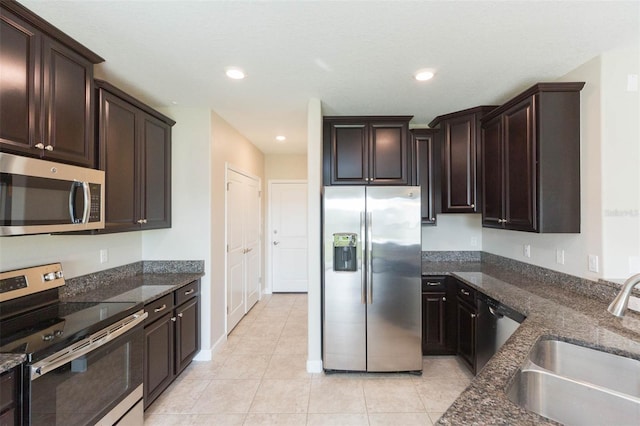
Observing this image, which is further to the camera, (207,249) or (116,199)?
(207,249)

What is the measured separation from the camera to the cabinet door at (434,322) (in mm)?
Result: 2967

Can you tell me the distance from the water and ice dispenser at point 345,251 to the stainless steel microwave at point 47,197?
1.80 meters

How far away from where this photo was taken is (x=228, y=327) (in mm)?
3572

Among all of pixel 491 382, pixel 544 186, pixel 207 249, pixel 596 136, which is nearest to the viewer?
pixel 491 382

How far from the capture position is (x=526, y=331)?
4.75ft

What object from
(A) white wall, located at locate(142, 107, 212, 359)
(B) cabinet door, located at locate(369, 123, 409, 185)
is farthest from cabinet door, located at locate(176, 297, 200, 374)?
(B) cabinet door, located at locate(369, 123, 409, 185)

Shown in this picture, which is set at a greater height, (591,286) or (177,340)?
(591,286)

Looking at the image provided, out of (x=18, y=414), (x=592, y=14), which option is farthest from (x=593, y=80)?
(x=18, y=414)

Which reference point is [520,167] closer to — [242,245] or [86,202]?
[86,202]

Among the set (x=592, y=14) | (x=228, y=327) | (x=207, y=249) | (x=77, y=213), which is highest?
(x=592, y=14)

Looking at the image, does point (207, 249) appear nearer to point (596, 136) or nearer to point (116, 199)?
point (116, 199)

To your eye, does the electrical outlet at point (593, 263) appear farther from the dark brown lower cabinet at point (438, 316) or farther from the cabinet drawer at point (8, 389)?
the cabinet drawer at point (8, 389)

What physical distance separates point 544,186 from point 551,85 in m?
0.74

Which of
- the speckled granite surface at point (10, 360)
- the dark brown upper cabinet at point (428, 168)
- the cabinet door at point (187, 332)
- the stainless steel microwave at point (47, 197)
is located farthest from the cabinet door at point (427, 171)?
the speckled granite surface at point (10, 360)
